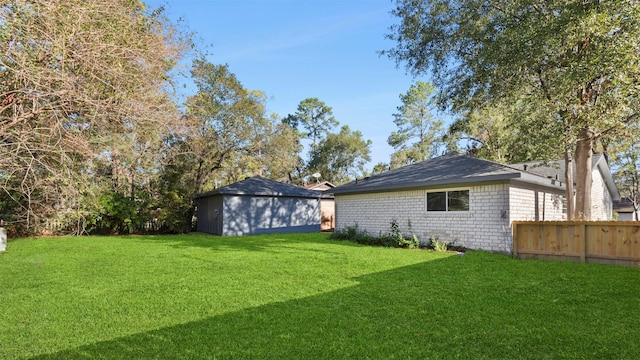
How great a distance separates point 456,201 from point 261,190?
9.68 m

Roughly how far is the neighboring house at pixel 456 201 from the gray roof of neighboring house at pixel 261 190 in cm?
498

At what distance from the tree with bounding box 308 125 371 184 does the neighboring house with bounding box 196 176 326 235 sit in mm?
19032

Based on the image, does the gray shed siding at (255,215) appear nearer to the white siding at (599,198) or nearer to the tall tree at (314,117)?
the white siding at (599,198)

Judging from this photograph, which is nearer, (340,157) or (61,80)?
(61,80)

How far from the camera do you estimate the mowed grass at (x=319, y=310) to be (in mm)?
3096

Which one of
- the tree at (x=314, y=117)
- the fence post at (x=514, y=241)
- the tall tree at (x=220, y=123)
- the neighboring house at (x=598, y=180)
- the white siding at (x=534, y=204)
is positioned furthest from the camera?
the tree at (x=314, y=117)

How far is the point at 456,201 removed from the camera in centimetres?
1040

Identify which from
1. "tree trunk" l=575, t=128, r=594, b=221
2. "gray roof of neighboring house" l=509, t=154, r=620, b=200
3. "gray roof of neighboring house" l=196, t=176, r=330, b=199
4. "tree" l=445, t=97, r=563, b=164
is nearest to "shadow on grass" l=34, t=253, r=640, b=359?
"tree trunk" l=575, t=128, r=594, b=221

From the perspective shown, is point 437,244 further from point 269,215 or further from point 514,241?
point 269,215

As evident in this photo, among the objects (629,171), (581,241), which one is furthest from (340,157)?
(581,241)

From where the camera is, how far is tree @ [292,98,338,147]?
41.6 m

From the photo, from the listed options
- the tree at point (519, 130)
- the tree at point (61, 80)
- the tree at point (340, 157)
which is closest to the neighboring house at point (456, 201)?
the tree at point (519, 130)

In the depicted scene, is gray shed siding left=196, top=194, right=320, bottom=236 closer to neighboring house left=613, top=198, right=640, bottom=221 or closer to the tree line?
the tree line

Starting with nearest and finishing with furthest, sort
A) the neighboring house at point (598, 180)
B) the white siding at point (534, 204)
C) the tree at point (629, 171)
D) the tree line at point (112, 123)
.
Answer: the tree line at point (112, 123) → the white siding at point (534, 204) → the neighboring house at point (598, 180) → the tree at point (629, 171)
